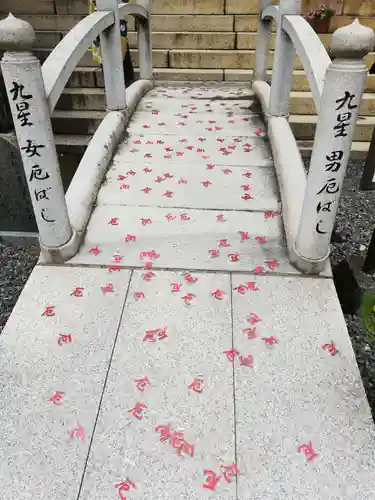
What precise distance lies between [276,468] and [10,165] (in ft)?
16.2

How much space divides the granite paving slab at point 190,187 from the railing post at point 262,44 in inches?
105

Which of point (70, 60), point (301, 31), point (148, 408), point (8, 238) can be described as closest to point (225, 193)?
point (301, 31)

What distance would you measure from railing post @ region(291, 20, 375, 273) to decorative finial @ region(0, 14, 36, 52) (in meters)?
2.04

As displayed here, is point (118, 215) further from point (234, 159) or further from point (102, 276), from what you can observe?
point (234, 159)

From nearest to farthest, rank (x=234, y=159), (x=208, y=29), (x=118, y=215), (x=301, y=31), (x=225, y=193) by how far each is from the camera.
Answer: (x=301, y=31) → (x=118, y=215) → (x=225, y=193) → (x=234, y=159) → (x=208, y=29)

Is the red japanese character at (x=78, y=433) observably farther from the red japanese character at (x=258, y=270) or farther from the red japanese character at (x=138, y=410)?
the red japanese character at (x=258, y=270)

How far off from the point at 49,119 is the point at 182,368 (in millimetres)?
2128

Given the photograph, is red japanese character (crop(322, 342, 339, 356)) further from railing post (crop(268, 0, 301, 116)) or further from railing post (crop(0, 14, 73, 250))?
railing post (crop(268, 0, 301, 116))

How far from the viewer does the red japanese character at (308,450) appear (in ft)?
7.85

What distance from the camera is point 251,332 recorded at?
3119 mm

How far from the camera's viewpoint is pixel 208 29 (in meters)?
9.60

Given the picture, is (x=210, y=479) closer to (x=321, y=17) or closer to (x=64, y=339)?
(x=64, y=339)

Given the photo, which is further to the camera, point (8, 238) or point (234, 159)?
point (8, 238)

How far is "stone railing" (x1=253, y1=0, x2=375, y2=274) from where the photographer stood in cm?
269
